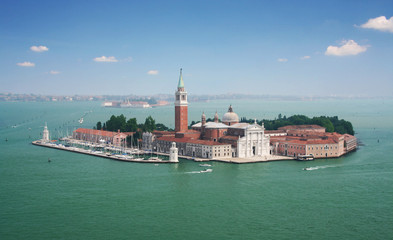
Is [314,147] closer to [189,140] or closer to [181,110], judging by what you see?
[189,140]

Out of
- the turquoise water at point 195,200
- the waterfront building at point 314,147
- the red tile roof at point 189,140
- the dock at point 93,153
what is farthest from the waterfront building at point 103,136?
the waterfront building at point 314,147

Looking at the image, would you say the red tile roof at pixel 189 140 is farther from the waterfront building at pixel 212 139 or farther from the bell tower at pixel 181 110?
the bell tower at pixel 181 110

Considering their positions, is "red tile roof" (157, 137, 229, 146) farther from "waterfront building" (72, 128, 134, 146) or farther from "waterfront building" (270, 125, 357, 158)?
"waterfront building" (270, 125, 357, 158)

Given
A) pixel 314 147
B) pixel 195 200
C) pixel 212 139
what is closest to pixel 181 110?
pixel 212 139

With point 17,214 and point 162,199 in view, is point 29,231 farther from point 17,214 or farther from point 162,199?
point 162,199

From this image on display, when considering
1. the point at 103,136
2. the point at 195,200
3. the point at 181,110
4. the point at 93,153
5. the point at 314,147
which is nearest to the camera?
the point at 195,200

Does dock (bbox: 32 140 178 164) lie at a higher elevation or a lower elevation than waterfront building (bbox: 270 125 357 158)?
lower

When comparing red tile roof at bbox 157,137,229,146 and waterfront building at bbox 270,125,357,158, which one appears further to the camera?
red tile roof at bbox 157,137,229,146

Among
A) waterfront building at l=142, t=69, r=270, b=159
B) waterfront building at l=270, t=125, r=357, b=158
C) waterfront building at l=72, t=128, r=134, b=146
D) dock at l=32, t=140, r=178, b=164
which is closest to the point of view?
dock at l=32, t=140, r=178, b=164


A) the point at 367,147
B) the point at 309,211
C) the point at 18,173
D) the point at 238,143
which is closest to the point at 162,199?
the point at 309,211

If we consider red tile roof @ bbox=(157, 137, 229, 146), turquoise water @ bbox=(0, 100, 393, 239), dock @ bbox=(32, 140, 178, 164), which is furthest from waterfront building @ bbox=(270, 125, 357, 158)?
dock @ bbox=(32, 140, 178, 164)
